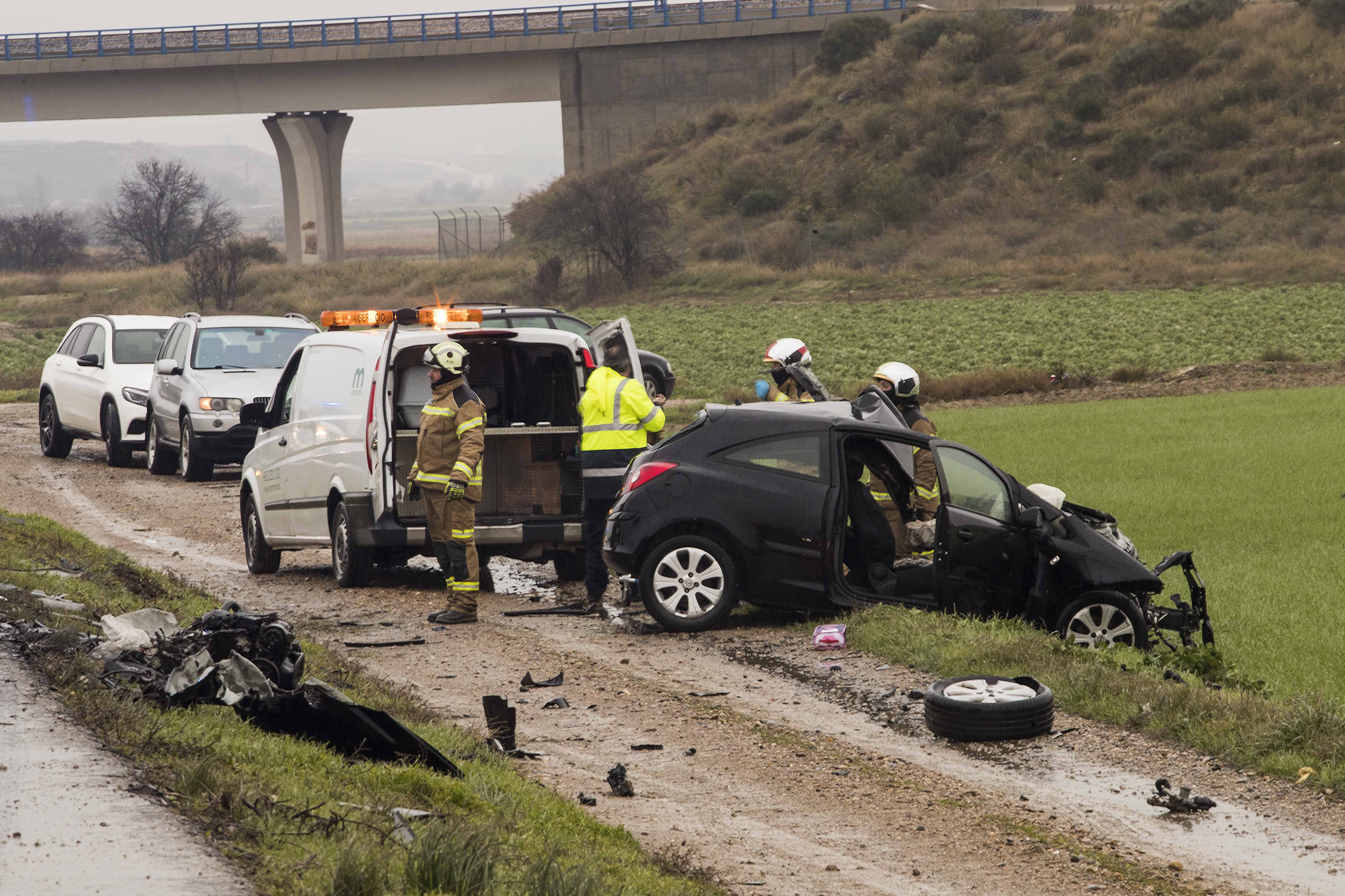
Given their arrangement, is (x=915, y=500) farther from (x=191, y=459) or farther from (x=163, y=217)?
(x=163, y=217)

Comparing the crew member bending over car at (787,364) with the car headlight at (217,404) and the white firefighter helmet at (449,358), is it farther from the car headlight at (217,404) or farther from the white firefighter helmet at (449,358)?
the car headlight at (217,404)

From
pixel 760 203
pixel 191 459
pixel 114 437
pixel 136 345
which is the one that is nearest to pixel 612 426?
pixel 191 459

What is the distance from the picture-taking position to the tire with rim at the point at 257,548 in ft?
43.5

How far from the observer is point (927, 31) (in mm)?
80938

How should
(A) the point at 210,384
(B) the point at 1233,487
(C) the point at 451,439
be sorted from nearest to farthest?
1. (C) the point at 451,439
2. (B) the point at 1233,487
3. (A) the point at 210,384

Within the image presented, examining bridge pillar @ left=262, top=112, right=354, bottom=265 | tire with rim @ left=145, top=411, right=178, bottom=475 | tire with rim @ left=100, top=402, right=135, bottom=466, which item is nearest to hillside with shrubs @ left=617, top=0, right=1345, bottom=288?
bridge pillar @ left=262, top=112, right=354, bottom=265

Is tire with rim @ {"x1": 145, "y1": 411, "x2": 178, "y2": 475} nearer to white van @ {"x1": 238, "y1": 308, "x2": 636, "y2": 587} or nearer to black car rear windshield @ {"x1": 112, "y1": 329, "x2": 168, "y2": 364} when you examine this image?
black car rear windshield @ {"x1": 112, "y1": 329, "x2": 168, "y2": 364}

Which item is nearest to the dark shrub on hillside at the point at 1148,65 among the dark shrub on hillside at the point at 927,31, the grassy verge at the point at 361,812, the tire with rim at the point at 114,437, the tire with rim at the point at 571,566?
the dark shrub on hillside at the point at 927,31

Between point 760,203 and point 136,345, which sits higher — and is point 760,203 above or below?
above

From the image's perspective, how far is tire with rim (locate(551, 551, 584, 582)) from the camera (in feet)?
42.1

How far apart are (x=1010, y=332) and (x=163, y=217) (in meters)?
82.0

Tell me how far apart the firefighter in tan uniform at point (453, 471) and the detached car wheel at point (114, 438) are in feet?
39.6

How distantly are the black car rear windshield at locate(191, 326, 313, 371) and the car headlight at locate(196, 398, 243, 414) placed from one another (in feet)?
2.73

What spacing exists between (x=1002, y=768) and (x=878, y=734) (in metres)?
0.75
